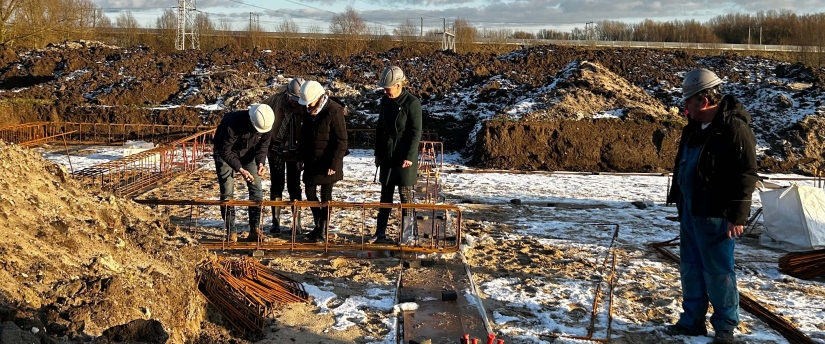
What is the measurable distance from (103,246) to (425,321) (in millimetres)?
2258

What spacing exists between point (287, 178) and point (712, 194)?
4.22 meters

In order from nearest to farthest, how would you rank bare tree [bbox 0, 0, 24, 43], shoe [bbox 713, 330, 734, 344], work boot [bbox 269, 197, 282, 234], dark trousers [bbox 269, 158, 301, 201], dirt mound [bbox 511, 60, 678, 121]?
shoe [bbox 713, 330, 734, 344] → dark trousers [bbox 269, 158, 301, 201] → work boot [bbox 269, 197, 282, 234] → dirt mound [bbox 511, 60, 678, 121] → bare tree [bbox 0, 0, 24, 43]

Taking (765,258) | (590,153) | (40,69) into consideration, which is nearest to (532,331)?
(765,258)

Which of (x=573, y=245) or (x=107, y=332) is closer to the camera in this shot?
(x=107, y=332)

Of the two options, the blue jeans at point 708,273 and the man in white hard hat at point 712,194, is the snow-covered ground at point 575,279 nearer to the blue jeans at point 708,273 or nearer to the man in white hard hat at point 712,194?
the blue jeans at point 708,273

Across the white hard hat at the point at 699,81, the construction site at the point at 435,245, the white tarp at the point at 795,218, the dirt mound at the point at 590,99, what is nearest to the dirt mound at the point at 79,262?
the construction site at the point at 435,245

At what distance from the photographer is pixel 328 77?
2225cm

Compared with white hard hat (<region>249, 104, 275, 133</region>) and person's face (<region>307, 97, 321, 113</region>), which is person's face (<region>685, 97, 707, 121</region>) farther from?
white hard hat (<region>249, 104, 275, 133</region>)

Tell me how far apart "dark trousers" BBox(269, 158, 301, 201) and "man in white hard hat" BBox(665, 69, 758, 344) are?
3813mm

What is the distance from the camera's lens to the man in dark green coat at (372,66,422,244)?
6.09 meters

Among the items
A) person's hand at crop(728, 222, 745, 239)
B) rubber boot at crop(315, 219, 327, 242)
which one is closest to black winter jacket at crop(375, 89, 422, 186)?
rubber boot at crop(315, 219, 327, 242)

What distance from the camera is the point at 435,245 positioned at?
6.52m

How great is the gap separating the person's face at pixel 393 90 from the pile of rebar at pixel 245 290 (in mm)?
2028

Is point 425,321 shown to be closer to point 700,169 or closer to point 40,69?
point 700,169
